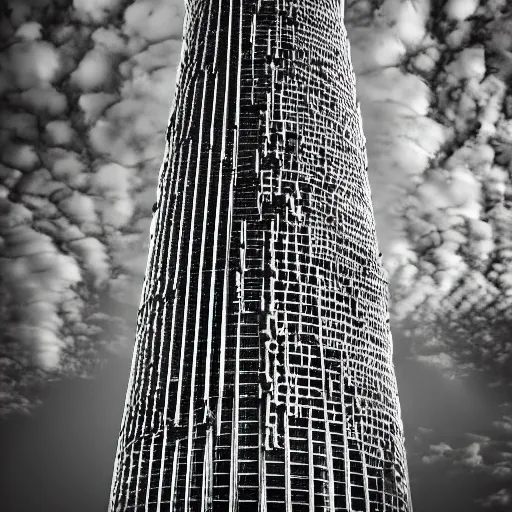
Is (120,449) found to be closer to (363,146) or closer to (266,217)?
(266,217)

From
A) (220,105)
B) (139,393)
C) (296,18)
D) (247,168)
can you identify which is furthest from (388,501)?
(296,18)

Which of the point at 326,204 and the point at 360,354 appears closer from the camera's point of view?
the point at 360,354

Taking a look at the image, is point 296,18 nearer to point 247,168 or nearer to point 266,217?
point 247,168

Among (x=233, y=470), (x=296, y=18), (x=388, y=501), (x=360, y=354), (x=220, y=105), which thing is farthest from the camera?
(x=296, y=18)

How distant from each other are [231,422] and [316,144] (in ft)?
159

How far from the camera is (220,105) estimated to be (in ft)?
366

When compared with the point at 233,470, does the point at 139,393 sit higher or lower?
higher

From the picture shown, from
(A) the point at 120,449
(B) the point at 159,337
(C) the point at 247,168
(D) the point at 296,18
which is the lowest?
(A) the point at 120,449

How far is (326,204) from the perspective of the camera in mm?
103875

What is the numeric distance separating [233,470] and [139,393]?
1980cm

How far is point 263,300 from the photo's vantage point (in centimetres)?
A: 9406

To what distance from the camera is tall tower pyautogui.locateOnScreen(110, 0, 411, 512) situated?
84.2 meters

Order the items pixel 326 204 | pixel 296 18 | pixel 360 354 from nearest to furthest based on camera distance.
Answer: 1. pixel 360 354
2. pixel 326 204
3. pixel 296 18

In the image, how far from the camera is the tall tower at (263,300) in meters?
84.2
